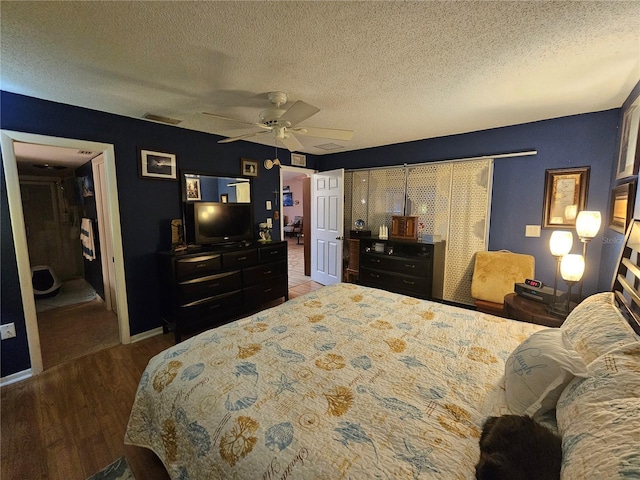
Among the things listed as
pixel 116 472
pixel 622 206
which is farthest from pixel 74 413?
pixel 622 206

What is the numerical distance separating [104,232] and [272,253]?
6.87 ft

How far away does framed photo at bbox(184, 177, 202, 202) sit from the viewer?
131 inches

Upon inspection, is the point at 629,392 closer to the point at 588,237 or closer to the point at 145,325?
the point at 588,237

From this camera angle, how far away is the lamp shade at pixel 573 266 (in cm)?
216

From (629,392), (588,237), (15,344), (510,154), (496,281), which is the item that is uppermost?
(510,154)

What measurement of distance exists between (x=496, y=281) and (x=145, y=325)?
407cm

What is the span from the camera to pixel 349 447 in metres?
0.92

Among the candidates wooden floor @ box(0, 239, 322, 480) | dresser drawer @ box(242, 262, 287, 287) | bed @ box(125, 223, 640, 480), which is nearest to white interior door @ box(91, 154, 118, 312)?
wooden floor @ box(0, 239, 322, 480)

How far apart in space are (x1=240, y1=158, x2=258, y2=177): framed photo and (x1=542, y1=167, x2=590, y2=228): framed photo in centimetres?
361

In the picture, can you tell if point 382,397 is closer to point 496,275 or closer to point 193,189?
point 496,275

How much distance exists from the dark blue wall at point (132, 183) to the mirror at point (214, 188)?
9 centimetres

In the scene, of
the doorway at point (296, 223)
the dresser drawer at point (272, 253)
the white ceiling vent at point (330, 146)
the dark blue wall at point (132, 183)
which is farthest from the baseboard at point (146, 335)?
the white ceiling vent at point (330, 146)

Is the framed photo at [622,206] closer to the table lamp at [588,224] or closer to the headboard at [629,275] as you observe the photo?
the table lamp at [588,224]

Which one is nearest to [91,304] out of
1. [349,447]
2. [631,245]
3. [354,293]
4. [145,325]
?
[145,325]
